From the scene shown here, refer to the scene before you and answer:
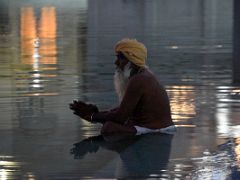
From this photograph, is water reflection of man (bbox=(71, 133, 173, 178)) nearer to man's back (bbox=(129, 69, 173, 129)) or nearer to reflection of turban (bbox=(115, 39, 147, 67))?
man's back (bbox=(129, 69, 173, 129))

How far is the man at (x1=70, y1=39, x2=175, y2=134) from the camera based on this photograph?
830 centimetres

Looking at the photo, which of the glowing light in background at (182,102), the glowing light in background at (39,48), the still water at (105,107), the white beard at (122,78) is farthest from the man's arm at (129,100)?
the glowing light in background at (39,48)

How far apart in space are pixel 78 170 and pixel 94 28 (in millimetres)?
19069

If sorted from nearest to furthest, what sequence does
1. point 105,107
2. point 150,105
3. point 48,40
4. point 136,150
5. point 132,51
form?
point 136,150, point 132,51, point 150,105, point 105,107, point 48,40

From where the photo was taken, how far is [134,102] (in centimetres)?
832

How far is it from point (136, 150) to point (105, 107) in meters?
2.63

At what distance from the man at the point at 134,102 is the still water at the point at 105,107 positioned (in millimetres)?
168

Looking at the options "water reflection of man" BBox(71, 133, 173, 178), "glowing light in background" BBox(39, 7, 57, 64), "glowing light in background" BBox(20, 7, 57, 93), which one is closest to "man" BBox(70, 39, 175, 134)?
"water reflection of man" BBox(71, 133, 173, 178)

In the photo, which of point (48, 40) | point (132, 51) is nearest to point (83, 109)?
point (132, 51)

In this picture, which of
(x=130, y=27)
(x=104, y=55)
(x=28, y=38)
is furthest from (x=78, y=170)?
(x=130, y=27)

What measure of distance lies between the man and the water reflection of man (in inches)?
5.3

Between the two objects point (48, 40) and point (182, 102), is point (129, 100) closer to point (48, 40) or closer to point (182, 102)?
point (182, 102)

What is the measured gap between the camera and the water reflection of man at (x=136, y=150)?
23.0ft

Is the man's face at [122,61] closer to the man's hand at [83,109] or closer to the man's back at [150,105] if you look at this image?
the man's back at [150,105]
